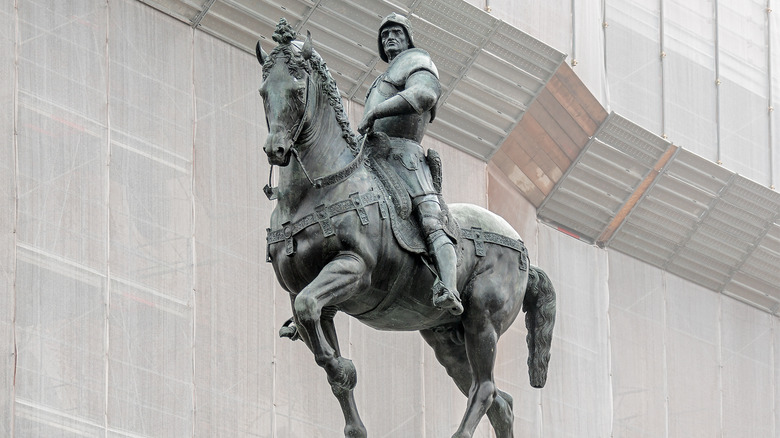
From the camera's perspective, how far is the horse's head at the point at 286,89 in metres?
15.7

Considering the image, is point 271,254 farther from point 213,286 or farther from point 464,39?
point 464,39

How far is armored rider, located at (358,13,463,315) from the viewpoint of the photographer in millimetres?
16656

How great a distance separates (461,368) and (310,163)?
2.83 metres

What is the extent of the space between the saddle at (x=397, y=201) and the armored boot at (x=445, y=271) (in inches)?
3.8

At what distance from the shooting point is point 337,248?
1611 centimetres

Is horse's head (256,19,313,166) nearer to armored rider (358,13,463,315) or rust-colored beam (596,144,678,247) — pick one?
armored rider (358,13,463,315)

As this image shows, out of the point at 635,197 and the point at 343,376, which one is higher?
the point at 635,197

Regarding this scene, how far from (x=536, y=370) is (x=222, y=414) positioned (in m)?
9.61

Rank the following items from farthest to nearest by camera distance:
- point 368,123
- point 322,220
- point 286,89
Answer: point 368,123 < point 322,220 < point 286,89

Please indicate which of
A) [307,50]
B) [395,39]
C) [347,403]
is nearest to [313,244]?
[347,403]

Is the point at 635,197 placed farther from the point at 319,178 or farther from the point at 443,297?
the point at 319,178

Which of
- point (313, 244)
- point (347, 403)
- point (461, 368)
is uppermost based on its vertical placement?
point (313, 244)

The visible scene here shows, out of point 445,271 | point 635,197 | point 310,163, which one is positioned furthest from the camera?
point 635,197

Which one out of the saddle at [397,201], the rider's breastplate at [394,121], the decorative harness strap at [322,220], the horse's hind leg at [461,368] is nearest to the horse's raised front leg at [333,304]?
the decorative harness strap at [322,220]
